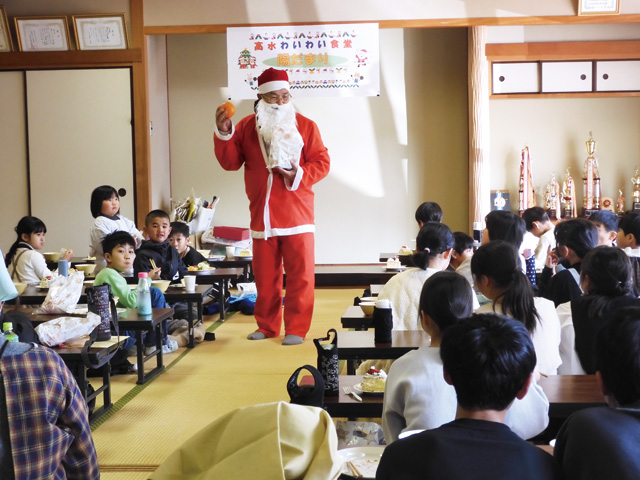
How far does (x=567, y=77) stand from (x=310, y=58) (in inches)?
107

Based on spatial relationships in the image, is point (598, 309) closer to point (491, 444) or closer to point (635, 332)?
point (635, 332)

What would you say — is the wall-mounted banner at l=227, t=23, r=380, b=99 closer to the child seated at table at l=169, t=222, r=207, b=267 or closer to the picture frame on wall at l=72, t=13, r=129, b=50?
the picture frame on wall at l=72, t=13, r=129, b=50

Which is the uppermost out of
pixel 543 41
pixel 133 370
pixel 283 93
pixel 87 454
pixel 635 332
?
pixel 543 41

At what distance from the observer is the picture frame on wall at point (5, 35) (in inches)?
287

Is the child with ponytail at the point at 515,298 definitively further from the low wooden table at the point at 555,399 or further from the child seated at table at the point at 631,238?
the child seated at table at the point at 631,238

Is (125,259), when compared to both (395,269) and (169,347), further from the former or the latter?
(395,269)

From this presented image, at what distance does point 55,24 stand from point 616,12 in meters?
5.21

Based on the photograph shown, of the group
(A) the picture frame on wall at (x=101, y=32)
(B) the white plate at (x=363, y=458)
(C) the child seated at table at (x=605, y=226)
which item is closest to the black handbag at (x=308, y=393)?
(B) the white plate at (x=363, y=458)

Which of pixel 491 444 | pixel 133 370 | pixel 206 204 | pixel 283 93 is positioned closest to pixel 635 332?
pixel 491 444

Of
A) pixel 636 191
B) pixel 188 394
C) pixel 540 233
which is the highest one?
pixel 636 191

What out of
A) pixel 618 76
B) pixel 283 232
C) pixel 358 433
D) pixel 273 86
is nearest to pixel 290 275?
pixel 283 232

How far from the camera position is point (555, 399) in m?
2.06

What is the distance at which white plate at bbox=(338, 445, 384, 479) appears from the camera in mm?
1619

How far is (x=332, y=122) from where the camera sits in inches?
324
